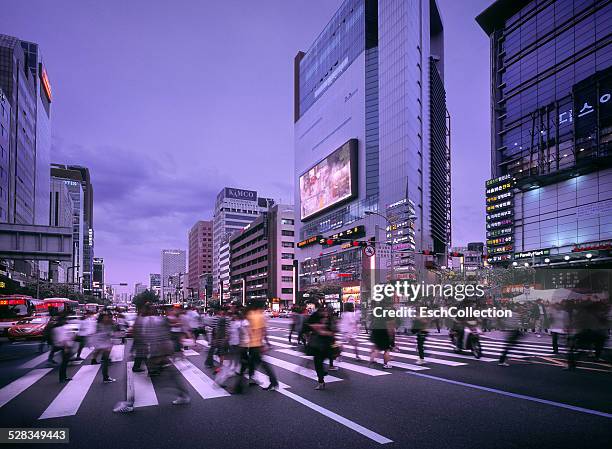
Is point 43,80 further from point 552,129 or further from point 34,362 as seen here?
point 552,129

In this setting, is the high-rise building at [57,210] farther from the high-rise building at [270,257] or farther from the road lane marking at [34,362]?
the road lane marking at [34,362]

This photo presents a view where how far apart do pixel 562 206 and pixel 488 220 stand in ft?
108

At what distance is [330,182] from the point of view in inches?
4250

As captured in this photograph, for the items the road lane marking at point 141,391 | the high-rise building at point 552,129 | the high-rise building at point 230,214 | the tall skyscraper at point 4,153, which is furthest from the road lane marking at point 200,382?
Result: the high-rise building at point 230,214

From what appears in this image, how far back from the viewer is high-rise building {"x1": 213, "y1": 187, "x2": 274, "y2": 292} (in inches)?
6683

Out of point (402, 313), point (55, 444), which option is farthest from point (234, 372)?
point (402, 313)

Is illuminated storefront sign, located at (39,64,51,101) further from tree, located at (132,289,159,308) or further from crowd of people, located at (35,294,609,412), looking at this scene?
crowd of people, located at (35,294,609,412)

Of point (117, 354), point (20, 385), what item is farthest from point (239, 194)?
point (20, 385)

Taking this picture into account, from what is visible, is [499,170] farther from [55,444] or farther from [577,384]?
[55,444]

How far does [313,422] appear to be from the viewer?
655cm

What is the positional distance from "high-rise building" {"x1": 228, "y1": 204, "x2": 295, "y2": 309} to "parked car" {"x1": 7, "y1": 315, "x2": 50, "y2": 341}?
83.7 metres

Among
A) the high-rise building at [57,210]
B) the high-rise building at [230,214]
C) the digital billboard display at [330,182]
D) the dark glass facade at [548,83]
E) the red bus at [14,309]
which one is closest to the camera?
the red bus at [14,309]

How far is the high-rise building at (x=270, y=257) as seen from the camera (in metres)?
113

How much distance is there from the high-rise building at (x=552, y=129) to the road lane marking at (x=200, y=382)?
71142 mm
